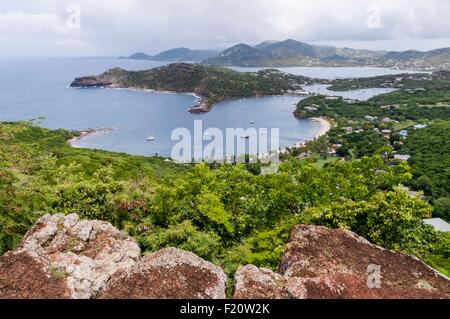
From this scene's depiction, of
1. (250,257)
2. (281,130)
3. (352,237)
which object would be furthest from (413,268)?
(281,130)

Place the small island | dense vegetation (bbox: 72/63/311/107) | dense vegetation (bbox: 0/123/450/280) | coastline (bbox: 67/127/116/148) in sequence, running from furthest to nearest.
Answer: dense vegetation (bbox: 72/63/311/107) < the small island < coastline (bbox: 67/127/116/148) < dense vegetation (bbox: 0/123/450/280)

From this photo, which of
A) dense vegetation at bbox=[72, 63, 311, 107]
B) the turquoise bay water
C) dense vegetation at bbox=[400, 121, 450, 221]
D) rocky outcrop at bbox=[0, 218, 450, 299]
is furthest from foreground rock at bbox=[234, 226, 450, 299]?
dense vegetation at bbox=[72, 63, 311, 107]

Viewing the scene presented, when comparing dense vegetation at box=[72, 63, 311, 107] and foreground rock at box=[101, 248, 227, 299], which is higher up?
dense vegetation at box=[72, 63, 311, 107]

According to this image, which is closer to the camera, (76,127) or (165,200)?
(165,200)

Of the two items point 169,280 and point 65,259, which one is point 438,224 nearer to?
point 169,280

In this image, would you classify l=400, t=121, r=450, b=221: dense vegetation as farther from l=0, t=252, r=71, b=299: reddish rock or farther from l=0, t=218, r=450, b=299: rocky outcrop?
l=0, t=252, r=71, b=299: reddish rock

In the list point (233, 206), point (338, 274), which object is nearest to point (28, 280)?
point (338, 274)
